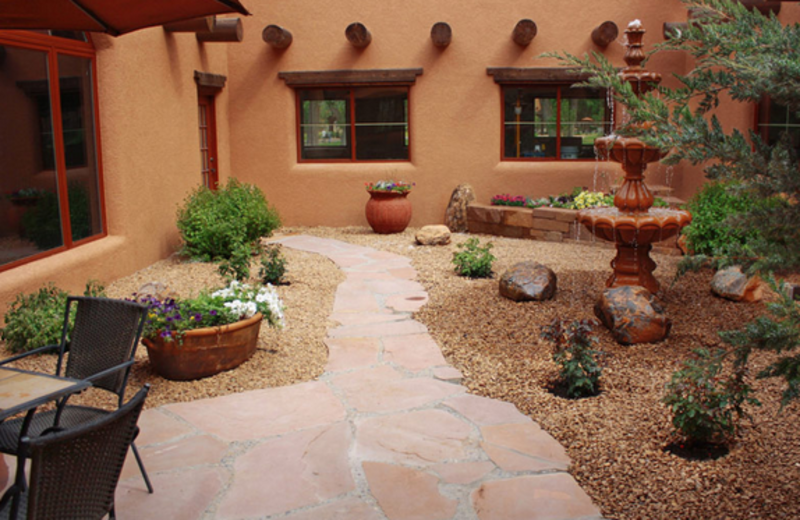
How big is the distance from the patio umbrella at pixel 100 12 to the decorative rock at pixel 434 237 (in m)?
6.31

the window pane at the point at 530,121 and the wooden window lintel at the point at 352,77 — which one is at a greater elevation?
the wooden window lintel at the point at 352,77

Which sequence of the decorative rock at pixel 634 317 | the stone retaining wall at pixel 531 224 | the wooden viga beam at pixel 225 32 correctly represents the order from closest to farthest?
1. the decorative rock at pixel 634 317
2. the wooden viga beam at pixel 225 32
3. the stone retaining wall at pixel 531 224

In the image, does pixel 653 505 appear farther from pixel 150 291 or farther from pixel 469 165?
pixel 469 165

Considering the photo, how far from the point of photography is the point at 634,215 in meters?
6.61

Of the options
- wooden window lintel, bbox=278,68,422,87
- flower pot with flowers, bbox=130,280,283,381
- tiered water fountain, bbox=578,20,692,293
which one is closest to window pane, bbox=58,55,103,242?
flower pot with flowers, bbox=130,280,283,381

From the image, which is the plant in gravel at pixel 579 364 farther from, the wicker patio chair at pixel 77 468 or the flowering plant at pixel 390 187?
the flowering plant at pixel 390 187

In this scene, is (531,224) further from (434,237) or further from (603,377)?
(603,377)

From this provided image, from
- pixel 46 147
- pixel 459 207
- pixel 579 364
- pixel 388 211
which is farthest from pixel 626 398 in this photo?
pixel 459 207

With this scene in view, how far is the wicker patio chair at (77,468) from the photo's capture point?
6.75ft

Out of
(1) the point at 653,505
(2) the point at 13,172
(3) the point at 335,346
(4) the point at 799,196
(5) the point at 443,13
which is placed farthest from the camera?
(5) the point at 443,13

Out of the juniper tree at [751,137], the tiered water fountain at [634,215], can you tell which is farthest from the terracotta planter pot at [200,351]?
the tiered water fountain at [634,215]

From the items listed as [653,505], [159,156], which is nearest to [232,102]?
[159,156]

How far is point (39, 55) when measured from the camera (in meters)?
6.74

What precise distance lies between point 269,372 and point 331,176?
743 centimetres
